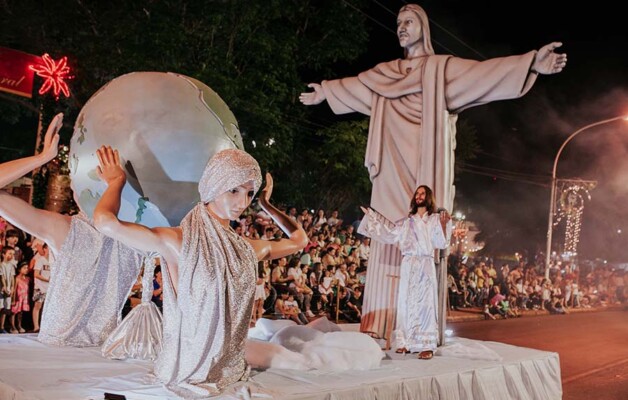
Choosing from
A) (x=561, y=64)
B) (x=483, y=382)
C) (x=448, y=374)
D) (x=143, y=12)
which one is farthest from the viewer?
(x=143, y=12)

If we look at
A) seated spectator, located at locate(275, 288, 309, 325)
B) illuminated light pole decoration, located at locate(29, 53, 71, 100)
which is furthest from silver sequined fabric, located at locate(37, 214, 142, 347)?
illuminated light pole decoration, located at locate(29, 53, 71, 100)

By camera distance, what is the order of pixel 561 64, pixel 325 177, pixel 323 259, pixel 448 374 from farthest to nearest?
1. pixel 325 177
2. pixel 323 259
3. pixel 561 64
4. pixel 448 374

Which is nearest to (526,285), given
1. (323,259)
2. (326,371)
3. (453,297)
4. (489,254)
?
(453,297)

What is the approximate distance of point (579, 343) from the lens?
1355cm

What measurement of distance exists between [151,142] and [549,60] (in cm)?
384

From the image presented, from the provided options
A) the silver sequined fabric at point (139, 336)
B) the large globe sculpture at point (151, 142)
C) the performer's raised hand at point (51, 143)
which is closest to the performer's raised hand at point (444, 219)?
the large globe sculpture at point (151, 142)

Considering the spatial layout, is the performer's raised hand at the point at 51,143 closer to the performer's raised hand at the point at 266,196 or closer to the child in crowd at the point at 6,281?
the performer's raised hand at the point at 266,196

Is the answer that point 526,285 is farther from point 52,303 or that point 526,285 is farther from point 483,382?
point 52,303

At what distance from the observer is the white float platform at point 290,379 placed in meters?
3.44

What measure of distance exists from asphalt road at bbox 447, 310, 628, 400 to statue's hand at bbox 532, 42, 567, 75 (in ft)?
14.1

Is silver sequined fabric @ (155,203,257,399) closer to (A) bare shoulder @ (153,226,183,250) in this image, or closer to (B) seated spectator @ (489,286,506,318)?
(A) bare shoulder @ (153,226,183,250)

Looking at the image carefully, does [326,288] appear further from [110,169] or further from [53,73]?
[110,169]

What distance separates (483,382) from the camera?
4891 mm

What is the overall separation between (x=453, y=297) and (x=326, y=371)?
16.1 meters
